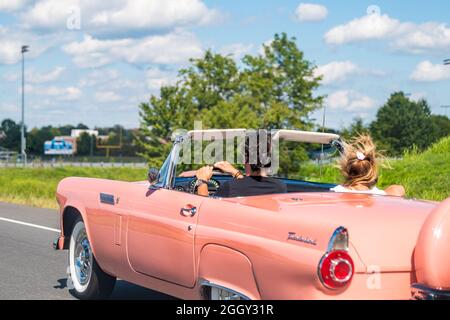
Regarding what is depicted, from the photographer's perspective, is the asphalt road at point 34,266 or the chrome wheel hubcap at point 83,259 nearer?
the chrome wheel hubcap at point 83,259

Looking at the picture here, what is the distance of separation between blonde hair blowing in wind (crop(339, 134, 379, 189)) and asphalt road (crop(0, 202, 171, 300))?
86.1 inches

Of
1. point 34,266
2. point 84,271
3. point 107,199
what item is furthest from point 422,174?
point 107,199

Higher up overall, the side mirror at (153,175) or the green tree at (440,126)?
the green tree at (440,126)

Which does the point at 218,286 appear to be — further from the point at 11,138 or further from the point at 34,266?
the point at 11,138

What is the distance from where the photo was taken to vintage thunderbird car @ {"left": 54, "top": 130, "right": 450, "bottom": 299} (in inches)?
172

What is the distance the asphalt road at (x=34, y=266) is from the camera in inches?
300

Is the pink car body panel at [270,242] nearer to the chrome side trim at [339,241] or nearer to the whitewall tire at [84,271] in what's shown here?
the chrome side trim at [339,241]

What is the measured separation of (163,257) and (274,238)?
1.33 metres

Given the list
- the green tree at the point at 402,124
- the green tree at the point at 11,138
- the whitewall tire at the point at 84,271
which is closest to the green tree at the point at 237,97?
the green tree at the point at 402,124

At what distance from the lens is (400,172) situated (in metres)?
19.6

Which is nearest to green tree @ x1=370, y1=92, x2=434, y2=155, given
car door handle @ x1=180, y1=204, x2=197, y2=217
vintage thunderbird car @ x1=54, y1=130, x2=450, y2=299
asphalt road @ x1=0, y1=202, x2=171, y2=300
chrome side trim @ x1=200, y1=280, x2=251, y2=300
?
asphalt road @ x1=0, y1=202, x2=171, y2=300

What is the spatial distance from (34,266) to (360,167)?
4.79m

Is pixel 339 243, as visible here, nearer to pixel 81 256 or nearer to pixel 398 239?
pixel 398 239
